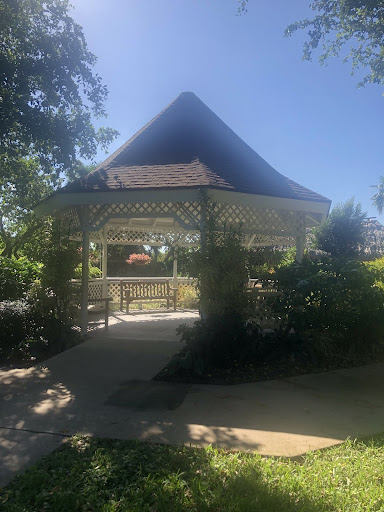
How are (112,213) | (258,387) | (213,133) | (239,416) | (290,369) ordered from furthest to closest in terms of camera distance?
1. (213,133)
2. (112,213)
3. (290,369)
4. (258,387)
5. (239,416)

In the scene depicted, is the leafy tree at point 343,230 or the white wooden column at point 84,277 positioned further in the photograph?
the leafy tree at point 343,230

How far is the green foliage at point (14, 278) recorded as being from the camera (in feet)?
30.9

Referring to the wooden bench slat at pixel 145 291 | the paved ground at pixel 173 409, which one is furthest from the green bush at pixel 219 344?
the wooden bench slat at pixel 145 291

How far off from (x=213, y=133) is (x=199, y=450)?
8.73 metres

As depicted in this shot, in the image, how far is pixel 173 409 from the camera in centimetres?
471

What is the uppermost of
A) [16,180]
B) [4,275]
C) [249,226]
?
[16,180]

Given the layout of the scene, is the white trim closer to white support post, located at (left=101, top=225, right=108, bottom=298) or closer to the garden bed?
the garden bed

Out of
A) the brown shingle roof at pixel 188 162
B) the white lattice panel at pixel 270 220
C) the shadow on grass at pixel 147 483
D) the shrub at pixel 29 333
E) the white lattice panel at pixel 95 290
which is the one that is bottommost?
the shadow on grass at pixel 147 483

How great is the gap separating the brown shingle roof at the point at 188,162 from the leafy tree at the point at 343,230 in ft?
62.8

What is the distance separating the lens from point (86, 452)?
3582 mm

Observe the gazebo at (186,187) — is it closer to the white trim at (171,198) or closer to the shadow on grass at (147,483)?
the white trim at (171,198)

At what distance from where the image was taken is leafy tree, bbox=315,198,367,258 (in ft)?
94.0

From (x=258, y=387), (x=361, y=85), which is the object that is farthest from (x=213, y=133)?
(x=258, y=387)

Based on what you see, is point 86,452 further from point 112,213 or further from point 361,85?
point 361,85
